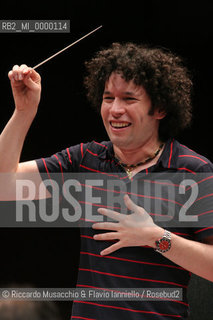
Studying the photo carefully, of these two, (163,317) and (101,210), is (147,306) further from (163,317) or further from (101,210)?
(101,210)

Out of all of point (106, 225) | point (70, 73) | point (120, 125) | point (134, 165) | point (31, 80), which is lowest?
point (106, 225)

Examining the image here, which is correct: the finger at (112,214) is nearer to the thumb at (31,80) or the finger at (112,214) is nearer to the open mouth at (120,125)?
the open mouth at (120,125)

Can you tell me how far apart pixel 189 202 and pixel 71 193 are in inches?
15.9

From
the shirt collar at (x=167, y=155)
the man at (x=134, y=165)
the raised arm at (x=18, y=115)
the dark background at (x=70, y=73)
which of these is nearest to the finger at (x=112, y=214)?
the man at (x=134, y=165)

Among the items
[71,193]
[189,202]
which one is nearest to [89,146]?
[71,193]

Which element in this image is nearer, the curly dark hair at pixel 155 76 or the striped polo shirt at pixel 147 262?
the striped polo shirt at pixel 147 262

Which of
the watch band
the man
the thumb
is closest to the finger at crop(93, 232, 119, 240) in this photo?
the man

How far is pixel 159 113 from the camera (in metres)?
1.48

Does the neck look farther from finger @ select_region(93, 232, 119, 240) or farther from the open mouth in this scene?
finger @ select_region(93, 232, 119, 240)

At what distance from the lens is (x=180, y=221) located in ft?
4.29

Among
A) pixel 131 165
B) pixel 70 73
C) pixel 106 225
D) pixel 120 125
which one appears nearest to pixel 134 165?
pixel 131 165

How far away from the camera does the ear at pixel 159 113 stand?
1.46m

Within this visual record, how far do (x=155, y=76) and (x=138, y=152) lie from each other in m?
0.25

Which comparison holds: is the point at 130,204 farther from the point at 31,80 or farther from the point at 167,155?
the point at 31,80
